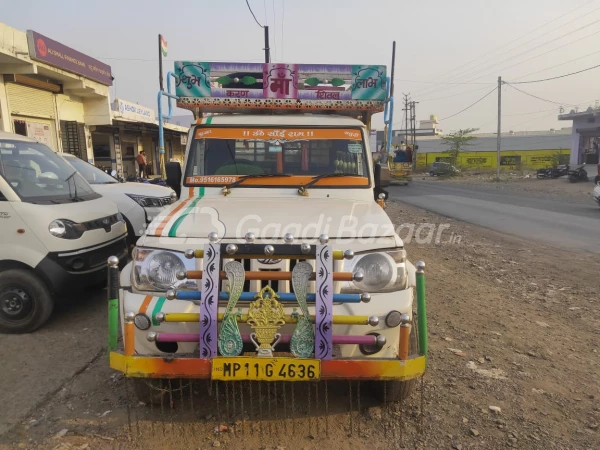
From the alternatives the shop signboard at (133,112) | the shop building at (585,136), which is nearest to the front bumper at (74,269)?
the shop signboard at (133,112)

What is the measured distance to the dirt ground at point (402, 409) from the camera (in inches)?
110

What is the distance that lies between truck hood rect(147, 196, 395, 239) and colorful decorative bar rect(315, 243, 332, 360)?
1.04ft

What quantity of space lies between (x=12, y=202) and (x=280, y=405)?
3225 millimetres

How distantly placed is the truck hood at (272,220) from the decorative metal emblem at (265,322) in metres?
0.48

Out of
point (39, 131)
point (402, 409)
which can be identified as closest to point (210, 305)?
point (402, 409)

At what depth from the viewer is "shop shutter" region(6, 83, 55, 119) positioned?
12573 mm

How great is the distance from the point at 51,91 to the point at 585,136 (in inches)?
1444

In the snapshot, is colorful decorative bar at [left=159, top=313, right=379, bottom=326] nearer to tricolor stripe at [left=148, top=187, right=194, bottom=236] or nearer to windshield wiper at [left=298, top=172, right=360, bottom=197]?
tricolor stripe at [left=148, top=187, right=194, bottom=236]

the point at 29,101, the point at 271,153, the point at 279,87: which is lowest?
the point at 271,153

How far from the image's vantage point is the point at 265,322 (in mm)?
2541

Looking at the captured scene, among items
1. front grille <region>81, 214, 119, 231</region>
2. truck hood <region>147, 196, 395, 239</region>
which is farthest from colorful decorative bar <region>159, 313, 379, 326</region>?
front grille <region>81, 214, 119, 231</region>

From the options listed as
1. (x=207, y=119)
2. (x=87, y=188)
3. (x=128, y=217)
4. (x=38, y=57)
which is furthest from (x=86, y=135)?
(x=207, y=119)

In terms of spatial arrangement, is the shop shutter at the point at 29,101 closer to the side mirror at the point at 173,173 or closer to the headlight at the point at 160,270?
the side mirror at the point at 173,173

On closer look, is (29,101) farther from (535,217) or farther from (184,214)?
(535,217)
